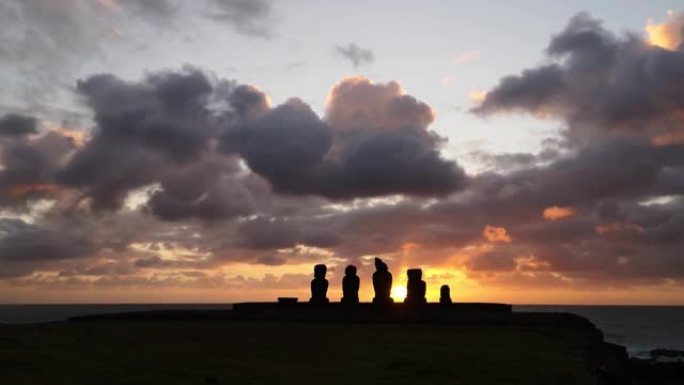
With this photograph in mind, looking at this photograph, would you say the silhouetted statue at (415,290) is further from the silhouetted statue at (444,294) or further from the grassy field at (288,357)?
the grassy field at (288,357)

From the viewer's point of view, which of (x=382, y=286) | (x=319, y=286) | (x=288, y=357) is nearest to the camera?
(x=288, y=357)

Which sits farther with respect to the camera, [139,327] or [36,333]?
[139,327]

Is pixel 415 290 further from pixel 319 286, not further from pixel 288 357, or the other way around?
pixel 288 357

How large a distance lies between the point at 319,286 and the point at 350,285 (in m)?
2.45

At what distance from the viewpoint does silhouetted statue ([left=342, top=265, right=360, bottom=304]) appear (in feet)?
176

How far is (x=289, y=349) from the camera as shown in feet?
84.6

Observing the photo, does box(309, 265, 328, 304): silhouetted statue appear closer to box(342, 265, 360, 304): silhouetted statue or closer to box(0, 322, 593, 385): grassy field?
box(342, 265, 360, 304): silhouetted statue

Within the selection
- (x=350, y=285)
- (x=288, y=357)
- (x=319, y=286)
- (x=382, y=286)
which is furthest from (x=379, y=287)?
(x=288, y=357)

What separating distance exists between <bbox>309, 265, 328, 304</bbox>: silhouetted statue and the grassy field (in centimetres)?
1921

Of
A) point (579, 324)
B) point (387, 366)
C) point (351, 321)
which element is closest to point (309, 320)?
point (351, 321)

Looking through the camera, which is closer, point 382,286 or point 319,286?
point 382,286

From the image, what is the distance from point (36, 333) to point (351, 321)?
18.4 m

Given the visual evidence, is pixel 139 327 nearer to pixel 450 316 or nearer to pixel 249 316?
pixel 249 316

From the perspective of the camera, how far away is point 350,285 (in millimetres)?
54156
